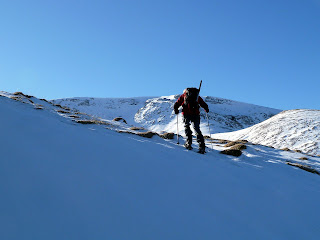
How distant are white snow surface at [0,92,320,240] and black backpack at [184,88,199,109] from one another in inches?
153

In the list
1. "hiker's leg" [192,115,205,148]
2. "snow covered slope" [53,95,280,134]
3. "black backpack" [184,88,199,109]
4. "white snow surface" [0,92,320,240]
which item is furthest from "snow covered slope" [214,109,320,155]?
"white snow surface" [0,92,320,240]

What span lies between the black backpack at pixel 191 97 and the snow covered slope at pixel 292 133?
16.8 metres

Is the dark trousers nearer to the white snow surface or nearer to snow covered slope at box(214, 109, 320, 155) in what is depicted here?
the white snow surface

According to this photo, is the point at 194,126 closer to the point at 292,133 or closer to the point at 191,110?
the point at 191,110

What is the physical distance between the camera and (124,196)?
12.1 feet

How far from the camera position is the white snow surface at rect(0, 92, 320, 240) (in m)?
2.87

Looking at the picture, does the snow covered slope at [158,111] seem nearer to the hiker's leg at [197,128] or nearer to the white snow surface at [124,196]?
the hiker's leg at [197,128]

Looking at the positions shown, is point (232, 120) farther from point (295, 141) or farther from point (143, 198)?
point (143, 198)

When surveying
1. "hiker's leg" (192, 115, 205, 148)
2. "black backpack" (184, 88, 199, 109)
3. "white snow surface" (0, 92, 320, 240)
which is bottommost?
"white snow surface" (0, 92, 320, 240)

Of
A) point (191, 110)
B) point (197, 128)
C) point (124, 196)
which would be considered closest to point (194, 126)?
point (197, 128)

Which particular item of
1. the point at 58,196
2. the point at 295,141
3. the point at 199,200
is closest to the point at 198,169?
the point at 199,200

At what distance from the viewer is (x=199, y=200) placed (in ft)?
13.9

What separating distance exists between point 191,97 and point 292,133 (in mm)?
21547

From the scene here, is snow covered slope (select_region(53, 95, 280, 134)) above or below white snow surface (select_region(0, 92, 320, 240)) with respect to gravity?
above
